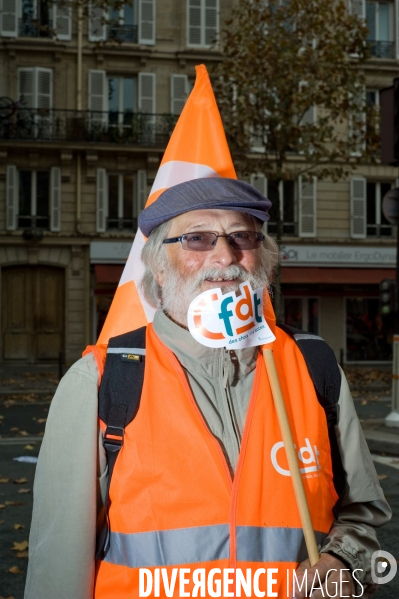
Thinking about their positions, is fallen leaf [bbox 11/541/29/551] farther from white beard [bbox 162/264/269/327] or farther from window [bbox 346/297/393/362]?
window [bbox 346/297/393/362]

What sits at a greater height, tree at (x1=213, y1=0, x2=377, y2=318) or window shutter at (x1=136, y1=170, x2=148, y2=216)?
tree at (x1=213, y1=0, x2=377, y2=318)

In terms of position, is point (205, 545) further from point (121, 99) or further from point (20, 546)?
point (121, 99)

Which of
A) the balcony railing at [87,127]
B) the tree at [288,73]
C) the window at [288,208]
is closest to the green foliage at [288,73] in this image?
the tree at [288,73]

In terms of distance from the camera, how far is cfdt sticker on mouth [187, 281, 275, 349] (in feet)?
5.75

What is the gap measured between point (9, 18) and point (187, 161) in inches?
878

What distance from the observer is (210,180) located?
1.97m

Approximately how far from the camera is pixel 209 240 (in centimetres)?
194

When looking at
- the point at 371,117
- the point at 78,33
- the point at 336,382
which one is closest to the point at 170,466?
the point at 336,382

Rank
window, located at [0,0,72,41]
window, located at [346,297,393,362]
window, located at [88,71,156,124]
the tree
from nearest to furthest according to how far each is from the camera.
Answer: the tree
window, located at [0,0,72,41]
window, located at [88,71,156,124]
window, located at [346,297,393,362]

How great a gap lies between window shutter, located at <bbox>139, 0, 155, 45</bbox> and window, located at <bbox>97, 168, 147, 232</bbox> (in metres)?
3.96

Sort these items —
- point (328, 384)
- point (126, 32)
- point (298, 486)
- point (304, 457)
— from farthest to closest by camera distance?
point (126, 32) → point (328, 384) → point (304, 457) → point (298, 486)

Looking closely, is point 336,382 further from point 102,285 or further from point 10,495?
point 102,285

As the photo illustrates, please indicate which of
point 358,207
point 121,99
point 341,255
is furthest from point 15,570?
point 358,207

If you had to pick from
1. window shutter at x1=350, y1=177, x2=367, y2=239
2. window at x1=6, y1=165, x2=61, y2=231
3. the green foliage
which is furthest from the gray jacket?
window shutter at x1=350, y1=177, x2=367, y2=239
